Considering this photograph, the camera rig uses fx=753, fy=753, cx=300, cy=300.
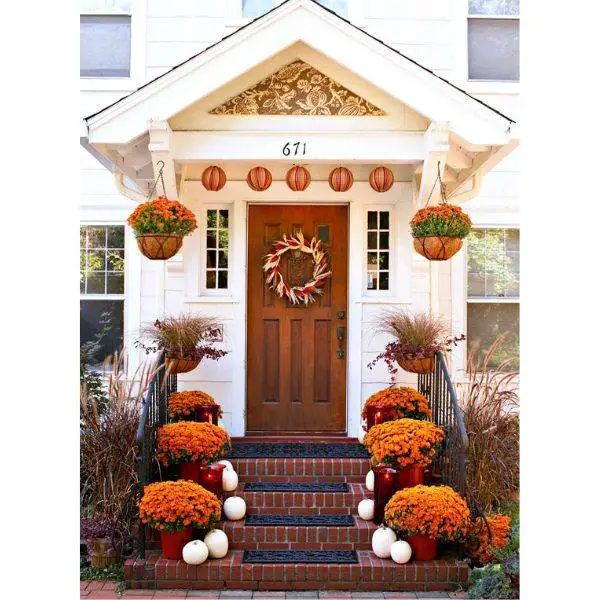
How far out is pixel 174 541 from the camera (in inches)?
217

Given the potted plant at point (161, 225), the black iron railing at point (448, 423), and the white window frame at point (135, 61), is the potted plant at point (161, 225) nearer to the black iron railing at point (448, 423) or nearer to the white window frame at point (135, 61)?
the white window frame at point (135, 61)

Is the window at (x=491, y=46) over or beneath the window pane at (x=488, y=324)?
over

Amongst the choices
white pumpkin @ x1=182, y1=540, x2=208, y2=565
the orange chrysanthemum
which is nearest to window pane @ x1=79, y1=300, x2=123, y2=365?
white pumpkin @ x1=182, y1=540, x2=208, y2=565

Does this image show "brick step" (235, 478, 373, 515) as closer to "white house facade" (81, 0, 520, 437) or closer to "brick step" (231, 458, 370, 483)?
"brick step" (231, 458, 370, 483)

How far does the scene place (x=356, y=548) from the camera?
5.81 metres

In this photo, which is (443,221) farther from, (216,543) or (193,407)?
(216,543)

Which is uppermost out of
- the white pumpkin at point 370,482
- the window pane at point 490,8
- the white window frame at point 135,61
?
the window pane at point 490,8

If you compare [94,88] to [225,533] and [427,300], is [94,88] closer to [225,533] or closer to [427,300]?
[427,300]

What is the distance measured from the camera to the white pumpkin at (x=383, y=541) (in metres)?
5.57

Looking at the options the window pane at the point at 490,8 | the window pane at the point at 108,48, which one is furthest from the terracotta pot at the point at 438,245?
the window pane at the point at 108,48

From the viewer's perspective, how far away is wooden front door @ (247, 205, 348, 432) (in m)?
7.73

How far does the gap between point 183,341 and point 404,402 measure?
212 centimetres

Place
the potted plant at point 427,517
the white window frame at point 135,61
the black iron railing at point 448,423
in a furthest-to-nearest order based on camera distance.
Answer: the white window frame at point 135,61
the black iron railing at point 448,423
the potted plant at point 427,517

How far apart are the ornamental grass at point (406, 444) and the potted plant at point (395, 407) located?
56 centimetres
